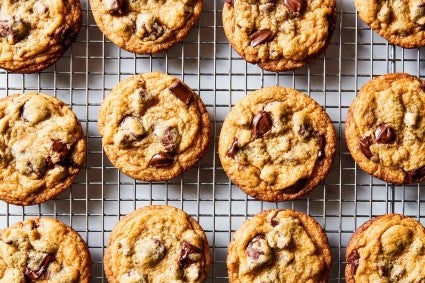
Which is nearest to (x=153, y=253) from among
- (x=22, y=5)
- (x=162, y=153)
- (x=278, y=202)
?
(x=162, y=153)

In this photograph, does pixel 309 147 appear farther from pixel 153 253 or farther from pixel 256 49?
pixel 153 253

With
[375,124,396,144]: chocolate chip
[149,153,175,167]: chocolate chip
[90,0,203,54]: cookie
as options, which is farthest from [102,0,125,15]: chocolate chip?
[375,124,396,144]: chocolate chip

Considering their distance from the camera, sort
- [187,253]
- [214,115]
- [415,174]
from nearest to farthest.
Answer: [187,253] → [415,174] → [214,115]

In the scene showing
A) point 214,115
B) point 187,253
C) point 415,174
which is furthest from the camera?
point 214,115

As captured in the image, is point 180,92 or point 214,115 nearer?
point 180,92

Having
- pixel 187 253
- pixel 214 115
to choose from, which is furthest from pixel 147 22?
pixel 187 253

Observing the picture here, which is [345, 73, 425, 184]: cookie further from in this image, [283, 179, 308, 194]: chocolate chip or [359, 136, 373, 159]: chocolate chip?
[283, 179, 308, 194]: chocolate chip

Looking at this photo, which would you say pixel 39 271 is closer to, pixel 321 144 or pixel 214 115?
pixel 214 115
